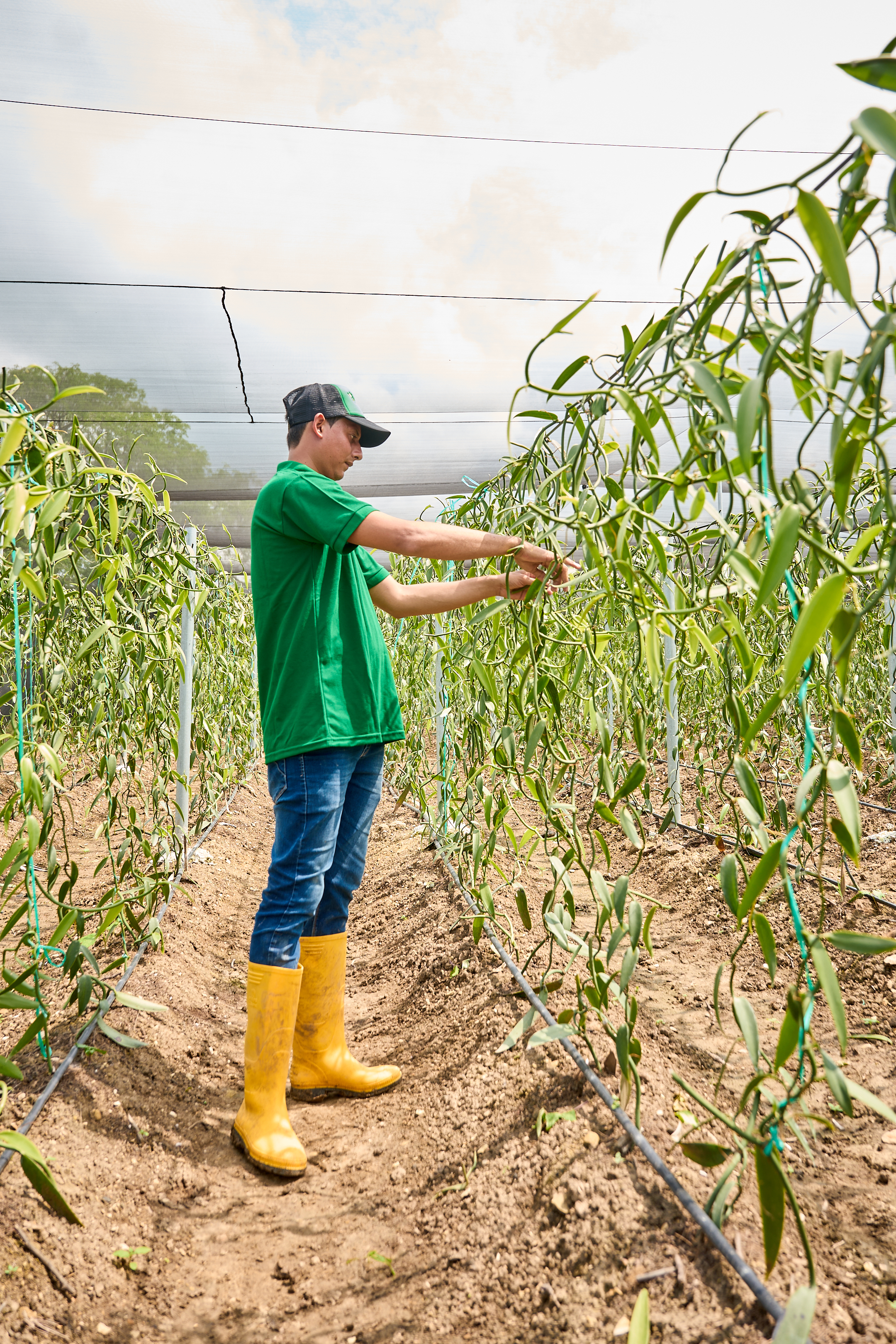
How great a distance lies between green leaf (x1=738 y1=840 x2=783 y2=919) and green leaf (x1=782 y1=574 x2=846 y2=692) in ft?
0.65

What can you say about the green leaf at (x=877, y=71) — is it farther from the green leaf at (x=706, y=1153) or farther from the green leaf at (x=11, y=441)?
the green leaf at (x=706, y=1153)

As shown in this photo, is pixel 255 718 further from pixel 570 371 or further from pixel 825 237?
pixel 825 237

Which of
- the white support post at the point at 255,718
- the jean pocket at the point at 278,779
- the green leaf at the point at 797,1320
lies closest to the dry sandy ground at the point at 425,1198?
the green leaf at the point at 797,1320

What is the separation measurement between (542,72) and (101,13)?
5.01 ft

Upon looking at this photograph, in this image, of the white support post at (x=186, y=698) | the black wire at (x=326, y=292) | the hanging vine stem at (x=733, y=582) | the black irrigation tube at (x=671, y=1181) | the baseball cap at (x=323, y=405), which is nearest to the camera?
the hanging vine stem at (x=733, y=582)

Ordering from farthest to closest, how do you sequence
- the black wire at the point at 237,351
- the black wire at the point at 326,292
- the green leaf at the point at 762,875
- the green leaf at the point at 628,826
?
the black wire at the point at 237,351
the black wire at the point at 326,292
the green leaf at the point at 628,826
the green leaf at the point at 762,875

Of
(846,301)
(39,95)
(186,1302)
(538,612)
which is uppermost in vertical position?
(39,95)

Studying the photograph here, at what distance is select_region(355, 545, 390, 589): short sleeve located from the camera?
179cm

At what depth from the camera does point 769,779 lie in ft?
13.4

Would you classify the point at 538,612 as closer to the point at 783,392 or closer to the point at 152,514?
the point at 152,514

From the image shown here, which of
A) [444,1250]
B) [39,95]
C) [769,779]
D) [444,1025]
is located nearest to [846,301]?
[444,1250]

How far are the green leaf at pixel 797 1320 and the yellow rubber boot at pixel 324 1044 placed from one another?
1248mm

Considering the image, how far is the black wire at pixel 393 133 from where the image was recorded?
10.5 feet

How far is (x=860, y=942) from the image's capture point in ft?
2.36
